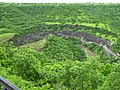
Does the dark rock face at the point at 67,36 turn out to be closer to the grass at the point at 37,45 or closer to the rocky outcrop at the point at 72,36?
the rocky outcrop at the point at 72,36

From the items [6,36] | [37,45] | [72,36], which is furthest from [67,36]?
[37,45]

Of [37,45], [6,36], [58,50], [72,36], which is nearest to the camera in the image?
[58,50]

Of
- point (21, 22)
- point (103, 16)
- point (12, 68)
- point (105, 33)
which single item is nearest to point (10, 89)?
point (12, 68)

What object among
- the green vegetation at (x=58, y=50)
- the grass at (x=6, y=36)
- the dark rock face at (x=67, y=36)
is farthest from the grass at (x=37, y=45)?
the grass at (x=6, y=36)

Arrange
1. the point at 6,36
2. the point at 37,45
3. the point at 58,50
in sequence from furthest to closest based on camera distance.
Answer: the point at 6,36 < the point at 37,45 < the point at 58,50

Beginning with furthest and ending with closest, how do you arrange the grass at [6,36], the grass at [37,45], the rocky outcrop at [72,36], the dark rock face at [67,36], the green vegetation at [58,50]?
1. the dark rock face at [67,36]
2. the grass at [6,36]
3. the rocky outcrop at [72,36]
4. the grass at [37,45]
5. the green vegetation at [58,50]

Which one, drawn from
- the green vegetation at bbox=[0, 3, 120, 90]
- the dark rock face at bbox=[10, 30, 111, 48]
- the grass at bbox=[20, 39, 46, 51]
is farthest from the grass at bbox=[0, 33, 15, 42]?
the grass at bbox=[20, 39, 46, 51]

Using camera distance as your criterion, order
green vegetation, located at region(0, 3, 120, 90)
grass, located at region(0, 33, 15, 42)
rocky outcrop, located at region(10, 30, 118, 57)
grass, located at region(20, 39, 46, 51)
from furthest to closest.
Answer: grass, located at region(0, 33, 15, 42) → rocky outcrop, located at region(10, 30, 118, 57) → grass, located at region(20, 39, 46, 51) → green vegetation, located at region(0, 3, 120, 90)

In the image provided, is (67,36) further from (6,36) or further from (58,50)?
(58,50)

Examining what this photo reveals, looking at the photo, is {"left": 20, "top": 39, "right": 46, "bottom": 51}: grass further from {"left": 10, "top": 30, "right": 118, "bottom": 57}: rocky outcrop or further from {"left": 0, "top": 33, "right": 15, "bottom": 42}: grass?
{"left": 0, "top": 33, "right": 15, "bottom": 42}: grass
